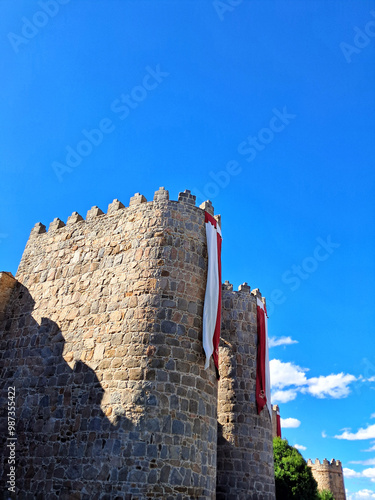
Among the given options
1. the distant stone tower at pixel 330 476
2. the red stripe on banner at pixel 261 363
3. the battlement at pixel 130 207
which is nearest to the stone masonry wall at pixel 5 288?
the battlement at pixel 130 207

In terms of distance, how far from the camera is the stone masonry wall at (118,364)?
28.9ft

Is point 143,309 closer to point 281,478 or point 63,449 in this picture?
point 63,449

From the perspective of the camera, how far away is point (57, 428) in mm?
10070

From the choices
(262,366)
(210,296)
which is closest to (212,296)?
(210,296)

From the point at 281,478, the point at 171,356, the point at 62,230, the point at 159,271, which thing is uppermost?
the point at 62,230

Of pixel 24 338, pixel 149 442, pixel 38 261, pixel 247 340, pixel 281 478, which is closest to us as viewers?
pixel 149 442

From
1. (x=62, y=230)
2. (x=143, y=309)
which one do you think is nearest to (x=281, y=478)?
(x=143, y=309)

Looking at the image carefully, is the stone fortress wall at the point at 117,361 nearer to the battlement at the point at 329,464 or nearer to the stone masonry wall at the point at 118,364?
the stone masonry wall at the point at 118,364

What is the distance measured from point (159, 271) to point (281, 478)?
43.6 feet

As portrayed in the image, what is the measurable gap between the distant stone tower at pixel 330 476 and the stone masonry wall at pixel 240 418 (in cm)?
1913

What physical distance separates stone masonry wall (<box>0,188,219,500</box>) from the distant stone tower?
25364mm

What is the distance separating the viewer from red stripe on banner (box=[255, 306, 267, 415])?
49.8 ft

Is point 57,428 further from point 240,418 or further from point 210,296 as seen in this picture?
point 240,418

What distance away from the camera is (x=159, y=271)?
34.3 ft
